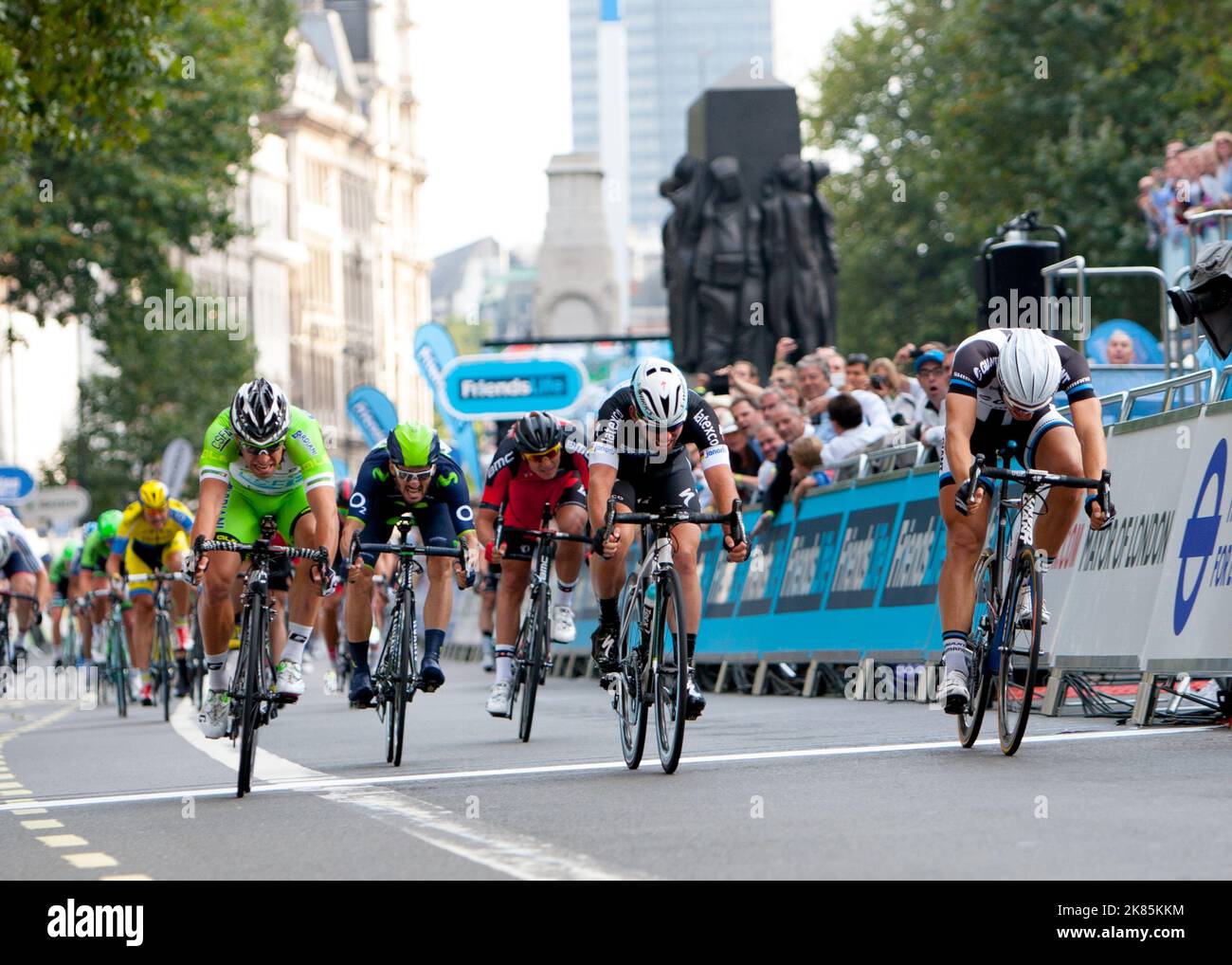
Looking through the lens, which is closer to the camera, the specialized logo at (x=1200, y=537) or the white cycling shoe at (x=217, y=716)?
the specialized logo at (x=1200, y=537)

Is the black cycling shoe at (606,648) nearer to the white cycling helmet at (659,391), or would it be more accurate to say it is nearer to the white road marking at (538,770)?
the white road marking at (538,770)

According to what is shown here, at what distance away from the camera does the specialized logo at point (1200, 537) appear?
12469mm

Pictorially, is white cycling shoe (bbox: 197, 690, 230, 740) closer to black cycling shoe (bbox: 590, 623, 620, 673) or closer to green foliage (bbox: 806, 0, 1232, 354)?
black cycling shoe (bbox: 590, 623, 620, 673)

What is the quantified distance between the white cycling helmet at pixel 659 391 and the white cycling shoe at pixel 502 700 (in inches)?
128

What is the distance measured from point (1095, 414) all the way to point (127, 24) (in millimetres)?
15634

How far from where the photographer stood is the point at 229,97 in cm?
5062

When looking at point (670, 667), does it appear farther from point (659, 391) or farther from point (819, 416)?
point (819, 416)

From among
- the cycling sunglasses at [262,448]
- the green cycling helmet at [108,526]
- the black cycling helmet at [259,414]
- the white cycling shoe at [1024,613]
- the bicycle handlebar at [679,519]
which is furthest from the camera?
the green cycling helmet at [108,526]

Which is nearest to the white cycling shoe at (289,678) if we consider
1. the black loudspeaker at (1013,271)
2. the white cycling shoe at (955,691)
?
the white cycling shoe at (955,691)

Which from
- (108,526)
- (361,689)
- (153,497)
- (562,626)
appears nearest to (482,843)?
(361,689)

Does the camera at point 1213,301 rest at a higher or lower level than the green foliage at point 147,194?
lower

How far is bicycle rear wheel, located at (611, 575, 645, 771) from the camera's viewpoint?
11.5 m

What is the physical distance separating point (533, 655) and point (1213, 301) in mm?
3966
